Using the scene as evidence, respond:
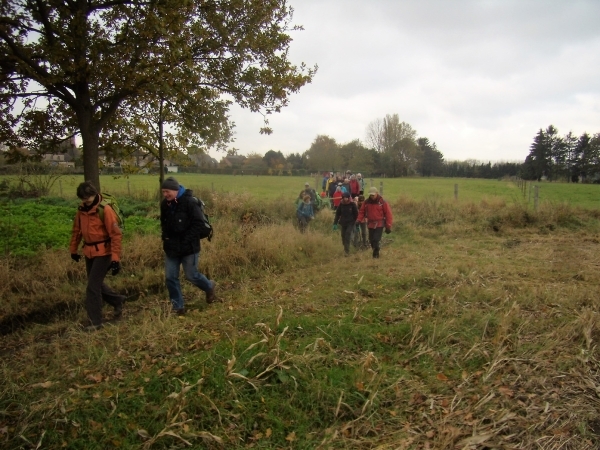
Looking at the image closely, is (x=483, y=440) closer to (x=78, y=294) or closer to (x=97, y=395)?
(x=97, y=395)

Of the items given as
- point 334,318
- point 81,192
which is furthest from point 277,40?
point 334,318

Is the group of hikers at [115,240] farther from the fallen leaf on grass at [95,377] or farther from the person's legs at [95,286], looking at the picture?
the fallen leaf on grass at [95,377]

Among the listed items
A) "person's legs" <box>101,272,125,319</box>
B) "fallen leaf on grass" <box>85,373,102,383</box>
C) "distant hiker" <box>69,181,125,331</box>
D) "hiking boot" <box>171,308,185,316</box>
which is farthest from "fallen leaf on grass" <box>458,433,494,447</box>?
"person's legs" <box>101,272,125,319</box>

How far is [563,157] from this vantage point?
196 feet

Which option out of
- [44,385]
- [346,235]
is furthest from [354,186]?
A: [44,385]

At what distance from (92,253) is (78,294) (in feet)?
6.04

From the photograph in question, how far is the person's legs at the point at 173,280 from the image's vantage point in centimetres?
534

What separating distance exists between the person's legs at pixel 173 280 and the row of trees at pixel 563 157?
66.8 metres

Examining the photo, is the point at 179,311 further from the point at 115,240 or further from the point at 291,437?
the point at 291,437

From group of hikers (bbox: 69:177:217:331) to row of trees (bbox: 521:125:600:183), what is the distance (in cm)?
6672

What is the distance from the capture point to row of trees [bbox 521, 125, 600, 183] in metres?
57.2

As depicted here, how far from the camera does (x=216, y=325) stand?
480cm

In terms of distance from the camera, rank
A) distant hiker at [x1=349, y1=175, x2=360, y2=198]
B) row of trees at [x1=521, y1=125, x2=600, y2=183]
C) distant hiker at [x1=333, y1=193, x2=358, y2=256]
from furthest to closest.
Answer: row of trees at [x1=521, y1=125, x2=600, y2=183]
distant hiker at [x1=349, y1=175, x2=360, y2=198]
distant hiker at [x1=333, y1=193, x2=358, y2=256]

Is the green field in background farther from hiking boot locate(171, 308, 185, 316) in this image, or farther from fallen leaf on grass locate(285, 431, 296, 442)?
fallen leaf on grass locate(285, 431, 296, 442)
